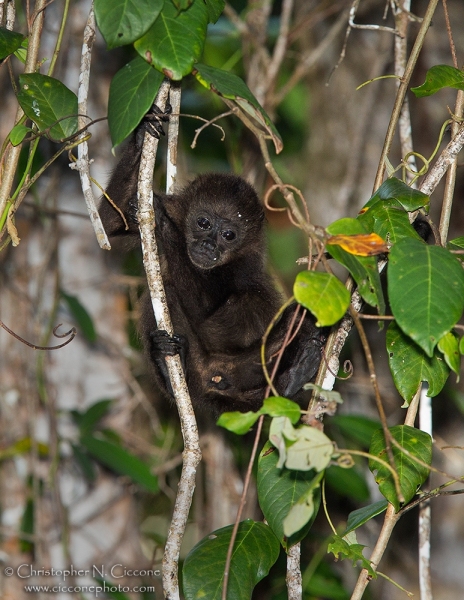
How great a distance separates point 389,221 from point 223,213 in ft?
5.19

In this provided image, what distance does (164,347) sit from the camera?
2693 mm

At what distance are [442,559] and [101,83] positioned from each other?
3374 mm

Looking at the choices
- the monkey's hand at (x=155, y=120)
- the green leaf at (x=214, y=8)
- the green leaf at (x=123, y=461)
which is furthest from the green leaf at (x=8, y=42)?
the green leaf at (x=123, y=461)

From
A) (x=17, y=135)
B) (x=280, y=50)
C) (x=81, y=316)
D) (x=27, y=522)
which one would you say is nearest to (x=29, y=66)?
(x=17, y=135)

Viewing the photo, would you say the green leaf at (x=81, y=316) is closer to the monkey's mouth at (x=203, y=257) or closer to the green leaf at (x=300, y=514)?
the monkey's mouth at (x=203, y=257)

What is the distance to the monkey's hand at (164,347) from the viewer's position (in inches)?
103

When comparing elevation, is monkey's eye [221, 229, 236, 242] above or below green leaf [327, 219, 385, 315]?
above

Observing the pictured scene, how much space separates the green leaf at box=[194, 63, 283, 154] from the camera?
1870 millimetres

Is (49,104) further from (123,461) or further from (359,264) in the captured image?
(123,461)

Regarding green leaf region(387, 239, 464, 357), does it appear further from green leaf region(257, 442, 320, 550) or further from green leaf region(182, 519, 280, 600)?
green leaf region(182, 519, 280, 600)

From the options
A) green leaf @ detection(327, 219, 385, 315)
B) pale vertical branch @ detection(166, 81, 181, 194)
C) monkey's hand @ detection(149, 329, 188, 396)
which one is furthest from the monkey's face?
green leaf @ detection(327, 219, 385, 315)

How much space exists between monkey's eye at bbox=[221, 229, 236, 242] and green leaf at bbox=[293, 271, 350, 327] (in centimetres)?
186

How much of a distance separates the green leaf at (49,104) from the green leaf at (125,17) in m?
0.37

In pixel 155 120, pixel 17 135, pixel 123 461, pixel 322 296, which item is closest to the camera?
pixel 322 296
